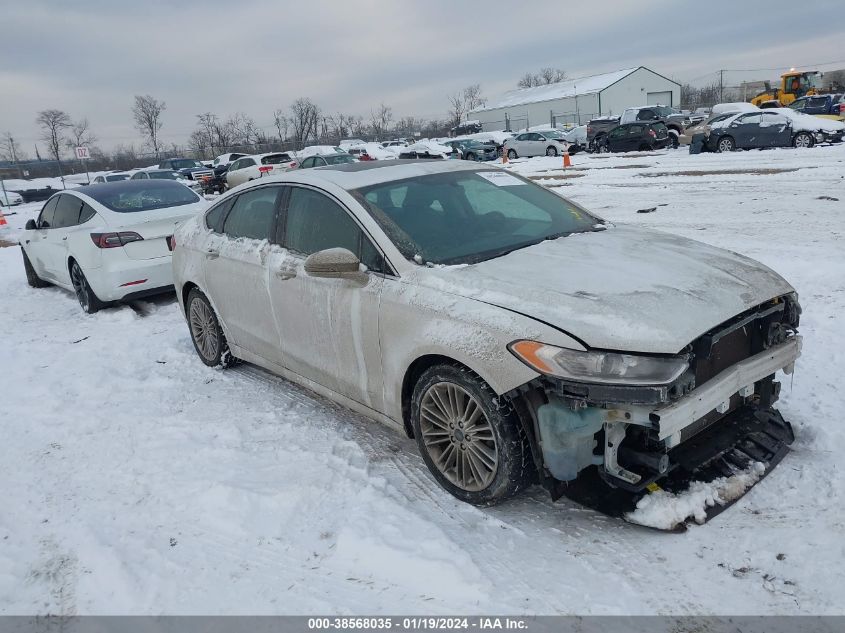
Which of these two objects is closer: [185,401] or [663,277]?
[663,277]

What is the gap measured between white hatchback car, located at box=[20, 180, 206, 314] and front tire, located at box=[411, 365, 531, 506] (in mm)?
4907

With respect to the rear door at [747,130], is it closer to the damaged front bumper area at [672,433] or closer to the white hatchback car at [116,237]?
the white hatchback car at [116,237]

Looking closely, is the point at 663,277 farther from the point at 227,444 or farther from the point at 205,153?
the point at 205,153

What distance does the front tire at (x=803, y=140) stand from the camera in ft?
66.8

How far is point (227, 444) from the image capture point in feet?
13.3

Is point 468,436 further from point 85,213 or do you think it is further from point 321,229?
point 85,213

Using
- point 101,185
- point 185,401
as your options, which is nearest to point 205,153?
point 101,185

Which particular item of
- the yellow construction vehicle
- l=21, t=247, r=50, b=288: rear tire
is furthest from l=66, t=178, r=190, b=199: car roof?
the yellow construction vehicle

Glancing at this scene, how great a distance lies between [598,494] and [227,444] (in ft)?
7.84

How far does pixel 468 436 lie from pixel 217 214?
10.6 ft

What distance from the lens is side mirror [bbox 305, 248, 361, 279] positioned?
340cm

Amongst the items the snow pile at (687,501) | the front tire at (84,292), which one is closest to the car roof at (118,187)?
the front tire at (84,292)

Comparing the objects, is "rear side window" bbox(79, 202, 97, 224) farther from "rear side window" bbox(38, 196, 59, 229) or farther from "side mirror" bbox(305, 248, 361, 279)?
"side mirror" bbox(305, 248, 361, 279)

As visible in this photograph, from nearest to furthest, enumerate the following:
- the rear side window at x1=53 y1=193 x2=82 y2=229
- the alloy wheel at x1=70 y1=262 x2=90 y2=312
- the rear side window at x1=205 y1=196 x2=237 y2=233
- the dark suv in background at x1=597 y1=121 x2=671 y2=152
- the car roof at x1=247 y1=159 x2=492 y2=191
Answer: the car roof at x1=247 y1=159 x2=492 y2=191 < the rear side window at x1=205 y1=196 x2=237 y2=233 < the alloy wheel at x1=70 y1=262 x2=90 y2=312 < the rear side window at x1=53 y1=193 x2=82 y2=229 < the dark suv in background at x1=597 y1=121 x2=671 y2=152
